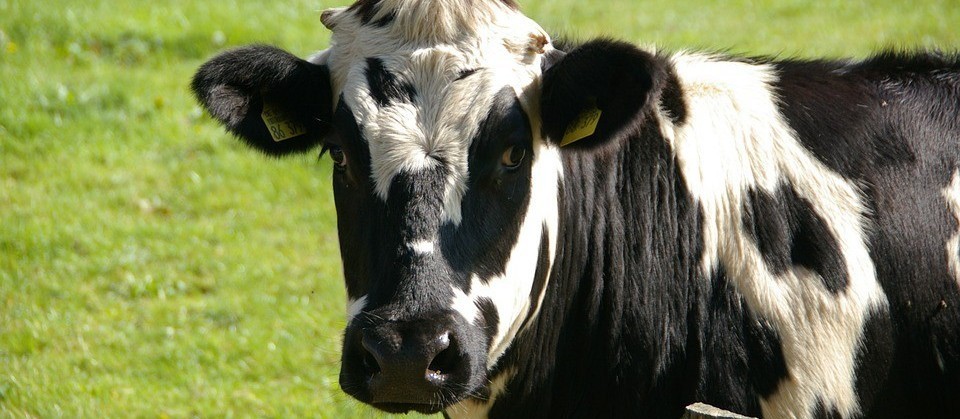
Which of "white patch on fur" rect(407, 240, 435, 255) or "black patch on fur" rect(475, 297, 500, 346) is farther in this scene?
"black patch on fur" rect(475, 297, 500, 346)

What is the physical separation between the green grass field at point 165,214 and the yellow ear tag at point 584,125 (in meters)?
1.84

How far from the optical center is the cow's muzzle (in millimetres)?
3400

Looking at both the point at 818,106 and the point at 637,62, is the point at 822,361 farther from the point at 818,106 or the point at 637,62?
the point at 637,62

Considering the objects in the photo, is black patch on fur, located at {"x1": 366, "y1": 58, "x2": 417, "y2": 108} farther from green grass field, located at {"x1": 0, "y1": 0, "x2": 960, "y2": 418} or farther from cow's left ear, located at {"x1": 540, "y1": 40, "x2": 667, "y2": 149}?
green grass field, located at {"x1": 0, "y1": 0, "x2": 960, "y2": 418}

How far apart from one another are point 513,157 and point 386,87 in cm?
51

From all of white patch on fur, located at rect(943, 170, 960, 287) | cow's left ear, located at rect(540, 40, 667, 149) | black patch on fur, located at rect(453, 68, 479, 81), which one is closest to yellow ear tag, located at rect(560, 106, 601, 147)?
cow's left ear, located at rect(540, 40, 667, 149)

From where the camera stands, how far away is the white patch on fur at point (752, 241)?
4.07 m

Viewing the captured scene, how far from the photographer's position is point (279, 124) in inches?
169

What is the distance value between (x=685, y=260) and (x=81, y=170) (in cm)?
650

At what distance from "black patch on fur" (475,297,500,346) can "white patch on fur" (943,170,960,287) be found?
6.15 feet

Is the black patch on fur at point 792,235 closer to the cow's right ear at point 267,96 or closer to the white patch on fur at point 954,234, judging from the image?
the white patch on fur at point 954,234

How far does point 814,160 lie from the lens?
4.30 metres

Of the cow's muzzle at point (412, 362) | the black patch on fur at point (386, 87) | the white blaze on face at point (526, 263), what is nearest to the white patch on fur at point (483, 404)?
the white blaze on face at point (526, 263)

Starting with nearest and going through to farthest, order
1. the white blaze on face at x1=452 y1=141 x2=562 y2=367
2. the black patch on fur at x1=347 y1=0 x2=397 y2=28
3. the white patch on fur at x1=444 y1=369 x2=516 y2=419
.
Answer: the white blaze on face at x1=452 y1=141 x2=562 y2=367 → the black patch on fur at x1=347 y1=0 x2=397 y2=28 → the white patch on fur at x1=444 y1=369 x2=516 y2=419
